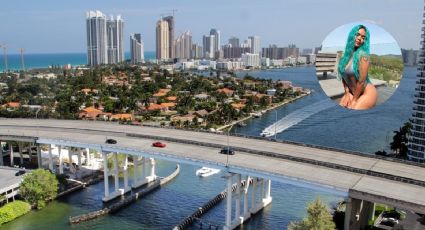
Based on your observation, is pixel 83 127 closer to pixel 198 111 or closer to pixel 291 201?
pixel 291 201

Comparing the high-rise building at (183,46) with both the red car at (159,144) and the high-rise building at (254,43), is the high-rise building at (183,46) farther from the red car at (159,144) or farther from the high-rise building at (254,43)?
the red car at (159,144)

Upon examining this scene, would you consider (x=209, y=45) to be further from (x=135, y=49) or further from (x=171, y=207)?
(x=171, y=207)

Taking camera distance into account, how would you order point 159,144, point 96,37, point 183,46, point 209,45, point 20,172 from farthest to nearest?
point 209,45 → point 183,46 → point 96,37 → point 20,172 → point 159,144

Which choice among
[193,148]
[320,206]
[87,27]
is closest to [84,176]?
[193,148]

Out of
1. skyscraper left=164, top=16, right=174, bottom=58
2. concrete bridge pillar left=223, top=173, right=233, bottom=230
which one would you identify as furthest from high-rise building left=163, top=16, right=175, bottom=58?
concrete bridge pillar left=223, top=173, right=233, bottom=230

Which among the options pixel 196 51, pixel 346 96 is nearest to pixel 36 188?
pixel 346 96

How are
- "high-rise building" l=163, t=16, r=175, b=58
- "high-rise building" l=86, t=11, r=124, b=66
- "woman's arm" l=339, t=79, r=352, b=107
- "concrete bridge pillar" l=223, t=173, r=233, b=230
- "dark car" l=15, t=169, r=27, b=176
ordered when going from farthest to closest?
1. "high-rise building" l=163, t=16, r=175, b=58
2. "high-rise building" l=86, t=11, r=124, b=66
3. "dark car" l=15, t=169, r=27, b=176
4. "concrete bridge pillar" l=223, t=173, r=233, b=230
5. "woman's arm" l=339, t=79, r=352, b=107

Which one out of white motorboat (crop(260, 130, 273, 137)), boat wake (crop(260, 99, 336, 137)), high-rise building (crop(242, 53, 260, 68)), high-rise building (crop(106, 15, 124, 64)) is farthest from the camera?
high-rise building (crop(242, 53, 260, 68))

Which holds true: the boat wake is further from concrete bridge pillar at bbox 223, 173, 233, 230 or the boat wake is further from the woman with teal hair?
the woman with teal hair
